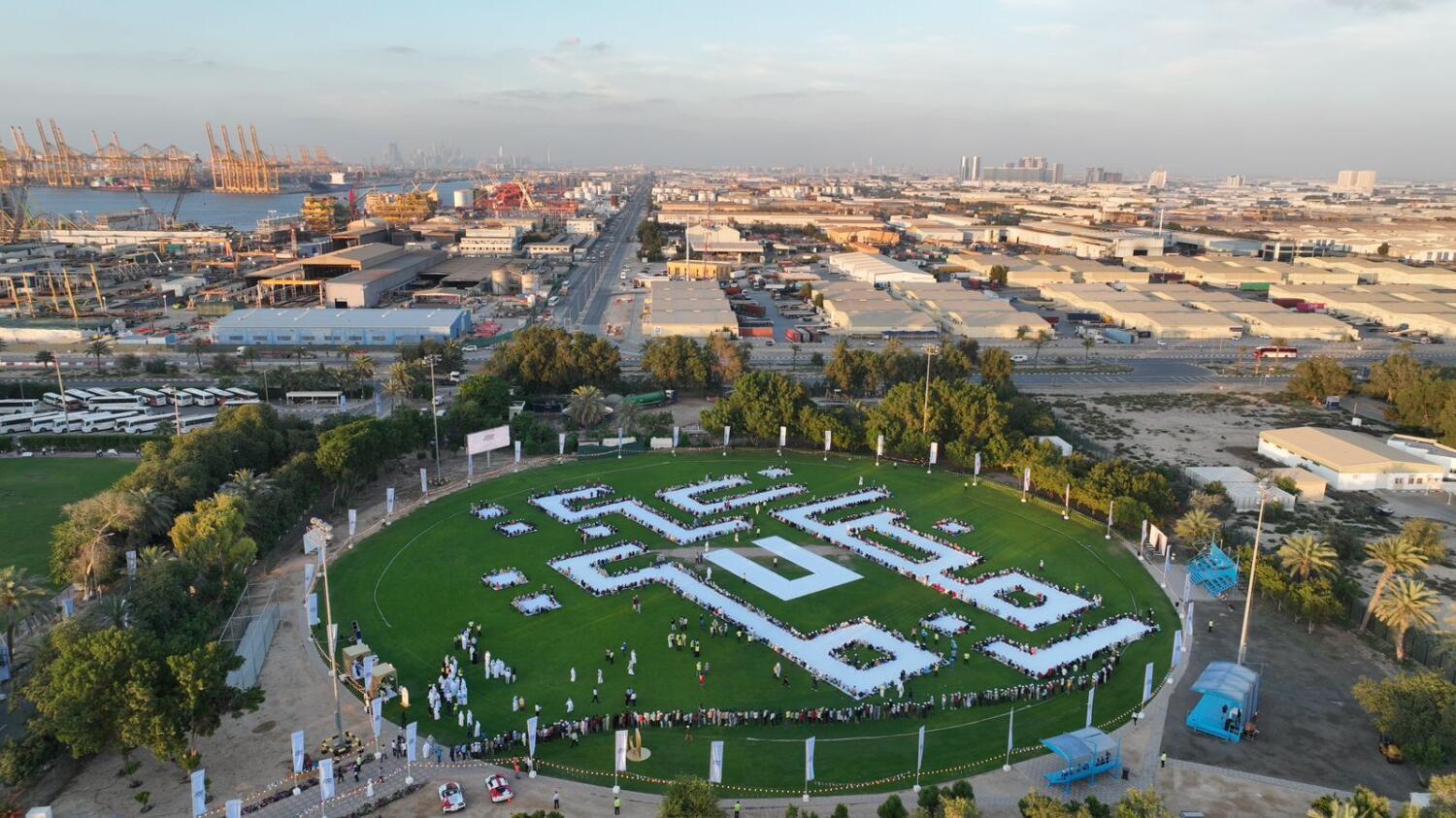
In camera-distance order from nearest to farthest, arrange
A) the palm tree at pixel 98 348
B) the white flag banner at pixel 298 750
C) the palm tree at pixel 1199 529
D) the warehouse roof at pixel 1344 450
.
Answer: the white flag banner at pixel 298 750, the palm tree at pixel 1199 529, the warehouse roof at pixel 1344 450, the palm tree at pixel 98 348

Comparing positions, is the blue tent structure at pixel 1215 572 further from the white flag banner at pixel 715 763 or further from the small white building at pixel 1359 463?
the white flag banner at pixel 715 763

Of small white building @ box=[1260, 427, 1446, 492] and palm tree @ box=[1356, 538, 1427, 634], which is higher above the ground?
palm tree @ box=[1356, 538, 1427, 634]

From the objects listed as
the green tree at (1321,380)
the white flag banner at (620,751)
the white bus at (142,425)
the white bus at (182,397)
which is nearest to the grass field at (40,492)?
the white bus at (142,425)

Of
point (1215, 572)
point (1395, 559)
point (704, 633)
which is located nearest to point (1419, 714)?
point (1395, 559)

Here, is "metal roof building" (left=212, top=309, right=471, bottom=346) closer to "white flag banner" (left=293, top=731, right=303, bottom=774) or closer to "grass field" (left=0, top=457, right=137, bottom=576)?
"grass field" (left=0, top=457, right=137, bottom=576)

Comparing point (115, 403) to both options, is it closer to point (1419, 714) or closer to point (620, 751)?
point (620, 751)

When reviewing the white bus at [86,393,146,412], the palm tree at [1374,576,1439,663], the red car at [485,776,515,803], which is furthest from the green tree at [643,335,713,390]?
the red car at [485,776,515,803]

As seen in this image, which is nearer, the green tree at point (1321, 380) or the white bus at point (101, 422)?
the white bus at point (101, 422)
